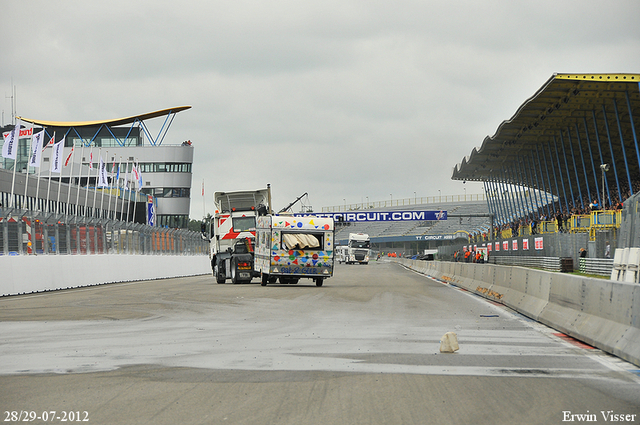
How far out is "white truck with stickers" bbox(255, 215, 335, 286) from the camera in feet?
96.0

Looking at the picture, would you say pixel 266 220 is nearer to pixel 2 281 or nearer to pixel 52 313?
pixel 2 281

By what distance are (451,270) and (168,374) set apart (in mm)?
28163

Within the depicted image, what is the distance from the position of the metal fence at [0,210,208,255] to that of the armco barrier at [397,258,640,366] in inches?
602

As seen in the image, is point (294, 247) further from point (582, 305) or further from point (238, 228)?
point (582, 305)

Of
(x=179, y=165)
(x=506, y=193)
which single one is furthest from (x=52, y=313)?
(x=179, y=165)

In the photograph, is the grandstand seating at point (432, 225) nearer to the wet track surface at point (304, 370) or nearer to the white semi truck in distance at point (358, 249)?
the white semi truck in distance at point (358, 249)

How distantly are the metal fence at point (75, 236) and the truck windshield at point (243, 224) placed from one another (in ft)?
19.3

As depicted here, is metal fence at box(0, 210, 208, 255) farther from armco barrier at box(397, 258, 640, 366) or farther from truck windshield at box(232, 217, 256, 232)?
armco barrier at box(397, 258, 640, 366)

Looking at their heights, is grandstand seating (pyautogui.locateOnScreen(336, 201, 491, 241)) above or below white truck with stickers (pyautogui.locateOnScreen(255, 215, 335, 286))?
above

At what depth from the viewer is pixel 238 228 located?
105 ft

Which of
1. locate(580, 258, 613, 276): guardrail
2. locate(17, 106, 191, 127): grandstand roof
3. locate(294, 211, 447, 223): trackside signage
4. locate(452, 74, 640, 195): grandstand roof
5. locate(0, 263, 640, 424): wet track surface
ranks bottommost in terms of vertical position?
locate(0, 263, 640, 424): wet track surface

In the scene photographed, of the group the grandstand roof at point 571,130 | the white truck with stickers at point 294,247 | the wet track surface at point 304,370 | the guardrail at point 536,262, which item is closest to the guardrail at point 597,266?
the guardrail at point 536,262

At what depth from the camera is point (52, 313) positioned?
15.6 m

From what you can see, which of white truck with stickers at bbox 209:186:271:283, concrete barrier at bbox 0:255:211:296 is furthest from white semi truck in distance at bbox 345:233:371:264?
white truck with stickers at bbox 209:186:271:283
